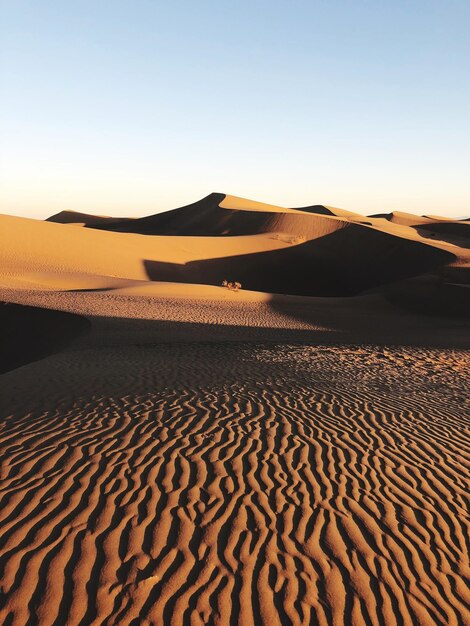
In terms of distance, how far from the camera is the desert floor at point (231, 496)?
389 cm

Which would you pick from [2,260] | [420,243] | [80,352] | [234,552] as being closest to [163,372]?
[80,352]

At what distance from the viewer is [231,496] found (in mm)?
5477

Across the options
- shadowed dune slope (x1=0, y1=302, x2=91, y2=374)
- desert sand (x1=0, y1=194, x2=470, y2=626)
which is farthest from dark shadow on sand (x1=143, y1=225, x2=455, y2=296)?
desert sand (x1=0, y1=194, x2=470, y2=626)

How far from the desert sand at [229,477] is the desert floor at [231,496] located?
0.8 inches

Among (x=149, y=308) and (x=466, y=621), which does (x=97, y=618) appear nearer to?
(x=466, y=621)

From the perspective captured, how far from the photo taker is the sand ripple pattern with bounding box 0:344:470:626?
3.87 metres

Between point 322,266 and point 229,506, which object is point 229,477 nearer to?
point 229,506

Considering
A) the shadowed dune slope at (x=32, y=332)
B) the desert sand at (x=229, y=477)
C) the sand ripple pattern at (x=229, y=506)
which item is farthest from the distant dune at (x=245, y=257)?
the sand ripple pattern at (x=229, y=506)

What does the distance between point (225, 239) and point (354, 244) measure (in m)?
12.7

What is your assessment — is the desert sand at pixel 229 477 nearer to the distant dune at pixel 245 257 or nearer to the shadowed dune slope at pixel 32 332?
the shadowed dune slope at pixel 32 332

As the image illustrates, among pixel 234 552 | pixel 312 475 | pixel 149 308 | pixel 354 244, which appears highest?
pixel 234 552

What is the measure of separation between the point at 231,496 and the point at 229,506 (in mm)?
213

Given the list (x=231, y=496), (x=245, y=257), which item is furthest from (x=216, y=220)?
(x=231, y=496)

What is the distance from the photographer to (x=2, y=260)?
3578 centimetres
